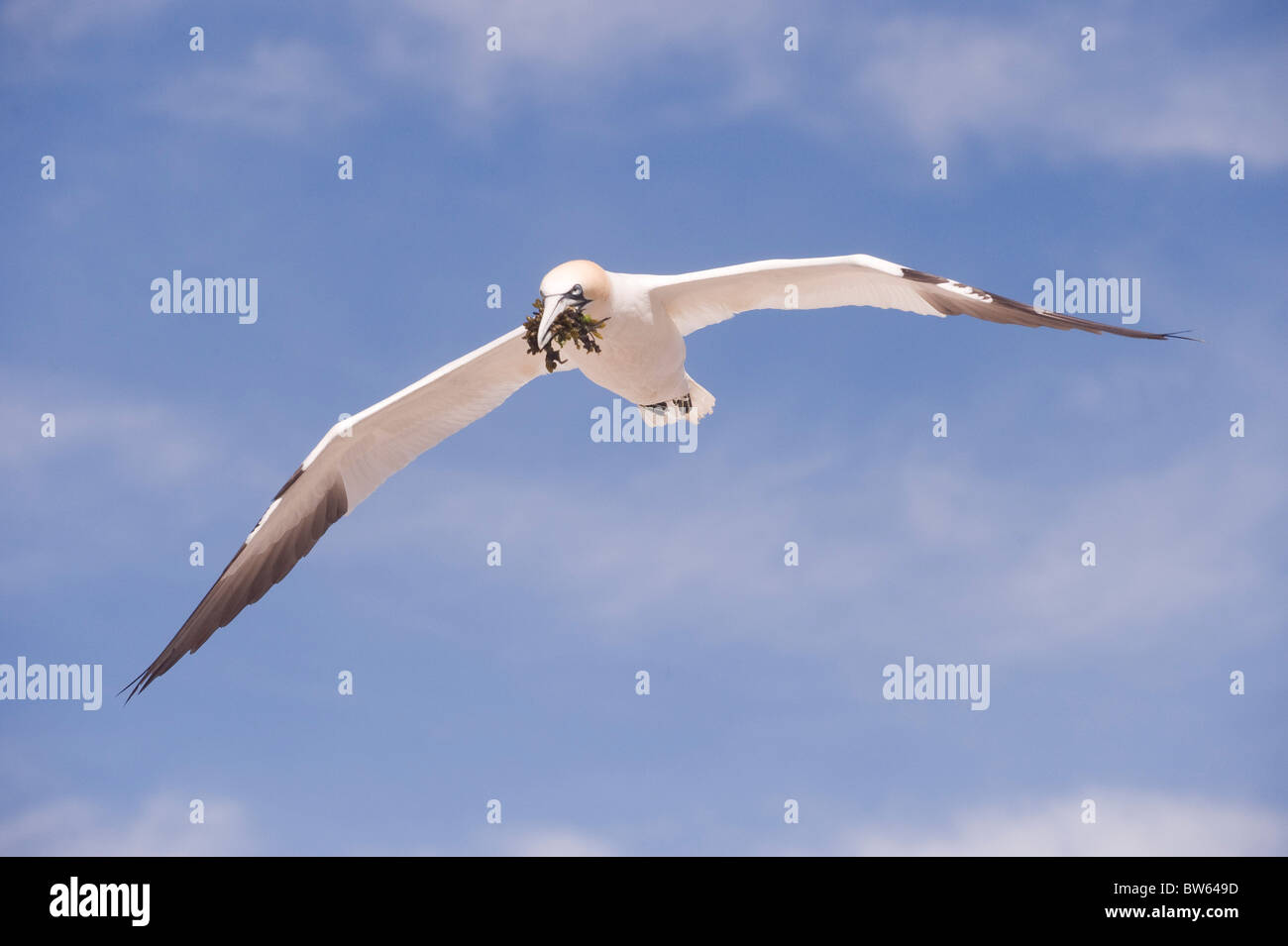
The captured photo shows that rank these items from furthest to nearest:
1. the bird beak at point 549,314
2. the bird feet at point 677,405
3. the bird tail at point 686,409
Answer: the bird tail at point 686,409 < the bird feet at point 677,405 < the bird beak at point 549,314

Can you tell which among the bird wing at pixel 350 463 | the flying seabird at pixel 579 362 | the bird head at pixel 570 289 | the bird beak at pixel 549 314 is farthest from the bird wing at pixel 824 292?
the bird wing at pixel 350 463

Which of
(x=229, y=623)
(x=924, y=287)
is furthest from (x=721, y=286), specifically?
(x=229, y=623)

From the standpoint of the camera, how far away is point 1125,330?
40.1 feet

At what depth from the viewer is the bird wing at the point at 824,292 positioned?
43.9 ft

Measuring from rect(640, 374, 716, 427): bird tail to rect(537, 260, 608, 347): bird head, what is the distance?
10.1 ft

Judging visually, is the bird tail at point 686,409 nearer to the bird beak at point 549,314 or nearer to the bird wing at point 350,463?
the bird wing at point 350,463

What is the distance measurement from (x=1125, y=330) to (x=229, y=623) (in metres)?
11.4

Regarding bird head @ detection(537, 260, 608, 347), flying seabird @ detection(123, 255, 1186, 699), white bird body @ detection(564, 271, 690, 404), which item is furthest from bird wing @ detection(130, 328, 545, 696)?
bird head @ detection(537, 260, 608, 347)

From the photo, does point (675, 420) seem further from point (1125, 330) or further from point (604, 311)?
point (1125, 330)

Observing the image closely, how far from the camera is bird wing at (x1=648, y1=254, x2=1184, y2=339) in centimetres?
1338

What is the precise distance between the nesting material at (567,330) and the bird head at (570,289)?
0.06 metres

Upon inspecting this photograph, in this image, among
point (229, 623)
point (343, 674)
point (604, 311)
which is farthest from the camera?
point (343, 674)

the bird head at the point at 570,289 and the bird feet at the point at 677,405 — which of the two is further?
the bird feet at the point at 677,405

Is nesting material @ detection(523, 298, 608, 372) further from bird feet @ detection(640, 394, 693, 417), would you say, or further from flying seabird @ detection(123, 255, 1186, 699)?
bird feet @ detection(640, 394, 693, 417)
